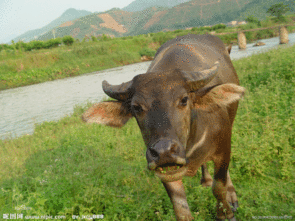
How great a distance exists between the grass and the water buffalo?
0.37 m

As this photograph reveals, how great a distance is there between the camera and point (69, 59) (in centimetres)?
2870

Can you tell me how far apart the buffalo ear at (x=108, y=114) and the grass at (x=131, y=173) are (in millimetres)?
890

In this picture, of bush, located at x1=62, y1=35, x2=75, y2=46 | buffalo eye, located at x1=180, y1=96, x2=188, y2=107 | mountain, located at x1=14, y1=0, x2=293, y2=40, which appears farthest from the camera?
mountain, located at x1=14, y1=0, x2=293, y2=40

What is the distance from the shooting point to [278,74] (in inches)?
Answer: 234

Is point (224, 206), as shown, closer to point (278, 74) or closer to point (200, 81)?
point (200, 81)

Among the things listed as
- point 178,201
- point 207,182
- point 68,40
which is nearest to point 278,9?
point 68,40

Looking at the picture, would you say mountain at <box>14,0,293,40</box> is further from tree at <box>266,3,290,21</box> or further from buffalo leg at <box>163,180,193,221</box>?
buffalo leg at <box>163,180,193,221</box>

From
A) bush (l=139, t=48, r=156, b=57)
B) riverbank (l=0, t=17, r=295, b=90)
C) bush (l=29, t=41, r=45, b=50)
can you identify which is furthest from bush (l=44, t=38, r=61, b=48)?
bush (l=139, t=48, r=156, b=57)

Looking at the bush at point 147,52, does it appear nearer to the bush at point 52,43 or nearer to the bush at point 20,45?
the bush at point 52,43

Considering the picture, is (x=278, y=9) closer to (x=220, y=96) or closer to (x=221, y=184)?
(x=221, y=184)

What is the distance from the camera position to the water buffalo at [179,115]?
1620mm

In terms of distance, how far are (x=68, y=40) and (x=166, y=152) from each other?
37.9m

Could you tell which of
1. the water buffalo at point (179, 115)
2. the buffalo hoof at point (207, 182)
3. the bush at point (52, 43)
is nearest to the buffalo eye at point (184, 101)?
the water buffalo at point (179, 115)

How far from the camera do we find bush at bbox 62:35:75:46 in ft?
116
